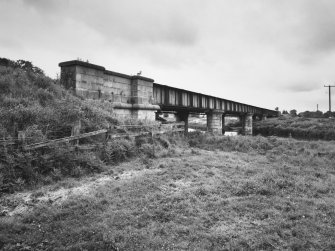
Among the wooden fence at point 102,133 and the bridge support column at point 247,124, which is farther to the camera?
the bridge support column at point 247,124

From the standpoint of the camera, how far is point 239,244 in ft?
14.8

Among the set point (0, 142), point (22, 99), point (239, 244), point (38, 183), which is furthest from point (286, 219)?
point (22, 99)

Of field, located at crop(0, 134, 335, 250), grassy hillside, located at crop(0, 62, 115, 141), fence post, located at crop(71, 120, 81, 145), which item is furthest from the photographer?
fence post, located at crop(71, 120, 81, 145)

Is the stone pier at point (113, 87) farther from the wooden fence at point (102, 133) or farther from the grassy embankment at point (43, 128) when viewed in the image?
the wooden fence at point (102, 133)

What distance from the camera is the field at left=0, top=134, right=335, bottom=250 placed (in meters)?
4.49

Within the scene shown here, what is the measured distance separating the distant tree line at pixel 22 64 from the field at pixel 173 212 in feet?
28.0

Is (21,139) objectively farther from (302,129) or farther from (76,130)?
(302,129)

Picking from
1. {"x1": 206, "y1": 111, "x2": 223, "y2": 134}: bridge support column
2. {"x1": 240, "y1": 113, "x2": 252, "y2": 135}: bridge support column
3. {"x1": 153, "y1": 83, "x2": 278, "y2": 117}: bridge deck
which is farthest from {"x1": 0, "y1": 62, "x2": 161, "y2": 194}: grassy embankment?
{"x1": 240, "y1": 113, "x2": 252, "y2": 135}: bridge support column

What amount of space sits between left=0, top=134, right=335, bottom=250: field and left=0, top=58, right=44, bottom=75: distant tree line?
28.0 ft

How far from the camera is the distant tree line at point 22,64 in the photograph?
12961 mm

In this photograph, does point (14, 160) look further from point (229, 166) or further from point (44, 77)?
point (229, 166)

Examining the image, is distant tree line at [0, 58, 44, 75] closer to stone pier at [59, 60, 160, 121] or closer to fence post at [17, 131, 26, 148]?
stone pier at [59, 60, 160, 121]

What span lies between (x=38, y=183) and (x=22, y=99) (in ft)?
15.8

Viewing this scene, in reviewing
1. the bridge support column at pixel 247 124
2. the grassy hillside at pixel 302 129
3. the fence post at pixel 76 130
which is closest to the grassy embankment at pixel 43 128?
the fence post at pixel 76 130
